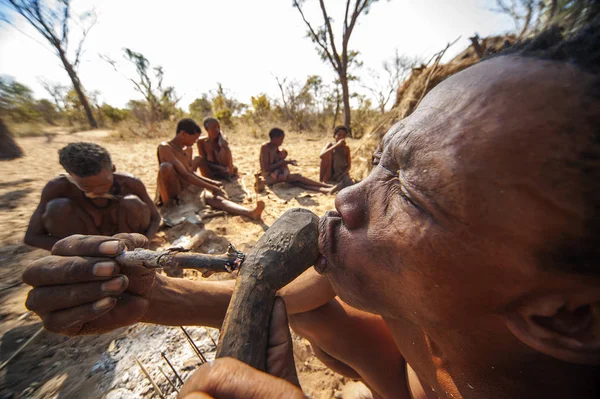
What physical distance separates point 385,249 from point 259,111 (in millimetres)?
21332

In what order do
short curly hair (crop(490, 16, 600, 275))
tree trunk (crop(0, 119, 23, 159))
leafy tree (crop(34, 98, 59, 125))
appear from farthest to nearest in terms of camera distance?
leafy tree (crop(34, 98, 59, 125)) → tree trunk (crop(0, 119, 23, 159)) → short curly hair (crop(490, 16, 600, 275))

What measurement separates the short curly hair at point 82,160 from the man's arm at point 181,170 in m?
2.06

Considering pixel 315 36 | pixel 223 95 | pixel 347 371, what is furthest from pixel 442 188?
pixel 223 95

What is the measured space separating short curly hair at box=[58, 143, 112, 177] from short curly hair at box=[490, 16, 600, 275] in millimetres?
3476

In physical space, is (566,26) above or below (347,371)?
above

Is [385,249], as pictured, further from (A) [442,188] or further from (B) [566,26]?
(B) [566,26]

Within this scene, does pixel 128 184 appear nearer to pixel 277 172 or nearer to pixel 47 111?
pixel 277 172

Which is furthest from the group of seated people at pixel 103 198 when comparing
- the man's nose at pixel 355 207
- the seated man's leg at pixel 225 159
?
the man's nose at pixel 355 207

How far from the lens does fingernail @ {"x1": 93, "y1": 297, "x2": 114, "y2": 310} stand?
939 mm

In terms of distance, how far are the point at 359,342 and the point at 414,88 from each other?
6.49 m

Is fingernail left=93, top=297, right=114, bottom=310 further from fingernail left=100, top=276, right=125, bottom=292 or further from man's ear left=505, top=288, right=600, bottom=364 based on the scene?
man's ear left=505, top=288, right=600, bottom=364

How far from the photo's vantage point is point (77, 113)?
17.6 metres

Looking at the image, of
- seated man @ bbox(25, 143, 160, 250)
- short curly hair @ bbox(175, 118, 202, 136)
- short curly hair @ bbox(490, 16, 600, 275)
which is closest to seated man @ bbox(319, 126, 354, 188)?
short curly hair @ bbox(175, 118, 202, 136)

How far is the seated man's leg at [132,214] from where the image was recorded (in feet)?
9.74
